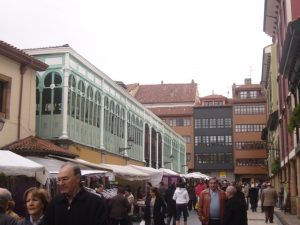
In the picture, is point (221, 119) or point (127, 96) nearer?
point (127, 96)

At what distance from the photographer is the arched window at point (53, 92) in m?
22.9

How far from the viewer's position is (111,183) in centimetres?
2062

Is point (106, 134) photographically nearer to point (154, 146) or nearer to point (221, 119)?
→ point (154, 146)

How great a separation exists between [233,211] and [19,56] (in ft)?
42.1

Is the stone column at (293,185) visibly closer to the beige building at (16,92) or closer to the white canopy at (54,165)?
the white canopy at (54,165)

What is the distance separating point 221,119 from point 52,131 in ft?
199

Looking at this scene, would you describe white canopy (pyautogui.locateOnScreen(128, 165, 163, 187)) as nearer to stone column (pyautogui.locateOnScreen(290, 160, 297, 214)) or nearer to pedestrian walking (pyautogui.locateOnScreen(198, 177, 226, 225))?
stone column (pyautogui.locateOnScreen(290, 160, 297, 214))

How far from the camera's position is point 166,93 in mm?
88812

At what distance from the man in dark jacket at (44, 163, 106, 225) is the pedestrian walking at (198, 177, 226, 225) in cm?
559

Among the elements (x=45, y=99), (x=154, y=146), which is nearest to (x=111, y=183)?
(x=45, y=99)

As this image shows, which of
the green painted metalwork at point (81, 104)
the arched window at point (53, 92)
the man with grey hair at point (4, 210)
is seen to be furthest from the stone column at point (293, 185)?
the man with grey hair at point (4, 210)

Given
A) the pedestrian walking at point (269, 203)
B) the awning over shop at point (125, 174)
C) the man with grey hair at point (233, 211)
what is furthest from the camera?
the pedestrian walking at point (269, 203)

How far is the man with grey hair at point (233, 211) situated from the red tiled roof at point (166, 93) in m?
76.2

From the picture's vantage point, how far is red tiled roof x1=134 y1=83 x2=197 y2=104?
86.6m
